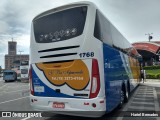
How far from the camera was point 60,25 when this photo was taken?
733 cm

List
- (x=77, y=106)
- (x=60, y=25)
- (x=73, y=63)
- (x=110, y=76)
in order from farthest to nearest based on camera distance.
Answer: (x=110, y=76)
(x=60, y=25)
(x=73, y=63)
(x=77, y=106)

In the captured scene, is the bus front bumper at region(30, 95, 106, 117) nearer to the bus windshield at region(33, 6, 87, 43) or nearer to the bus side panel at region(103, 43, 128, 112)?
the bus side panel at region(103, 43, 128, 112)

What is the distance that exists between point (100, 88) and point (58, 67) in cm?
155

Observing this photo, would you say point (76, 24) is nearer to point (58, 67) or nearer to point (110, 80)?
point (58, 67)

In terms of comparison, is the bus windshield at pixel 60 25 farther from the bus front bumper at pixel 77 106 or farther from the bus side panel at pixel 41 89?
the bus front bumper at pixel 77 106

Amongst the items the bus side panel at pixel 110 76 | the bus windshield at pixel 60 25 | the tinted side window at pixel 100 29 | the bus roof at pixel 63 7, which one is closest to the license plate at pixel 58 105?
the bus side panel at pixel 110 76

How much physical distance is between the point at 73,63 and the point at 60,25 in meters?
1.36

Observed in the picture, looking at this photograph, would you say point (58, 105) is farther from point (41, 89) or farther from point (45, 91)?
point (41, 89)

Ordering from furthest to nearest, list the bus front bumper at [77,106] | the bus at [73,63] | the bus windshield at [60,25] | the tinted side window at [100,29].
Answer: the bus windshield at [60,25] < the tinted side window at [100,29] < the bus at [73,63] < the bus front bumper at [77,106]

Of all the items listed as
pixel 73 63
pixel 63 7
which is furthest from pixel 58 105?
pixel 63 7

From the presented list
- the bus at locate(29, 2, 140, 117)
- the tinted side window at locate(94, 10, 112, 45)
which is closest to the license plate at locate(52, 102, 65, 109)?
the bus at locate(29, 2, 140, 117)

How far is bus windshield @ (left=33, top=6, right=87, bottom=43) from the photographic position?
6.94 m

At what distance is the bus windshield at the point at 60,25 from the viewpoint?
694 centimetres

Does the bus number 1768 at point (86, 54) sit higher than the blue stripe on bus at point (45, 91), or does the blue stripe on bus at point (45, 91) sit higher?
the bus number 1768 at point (86, 54)
